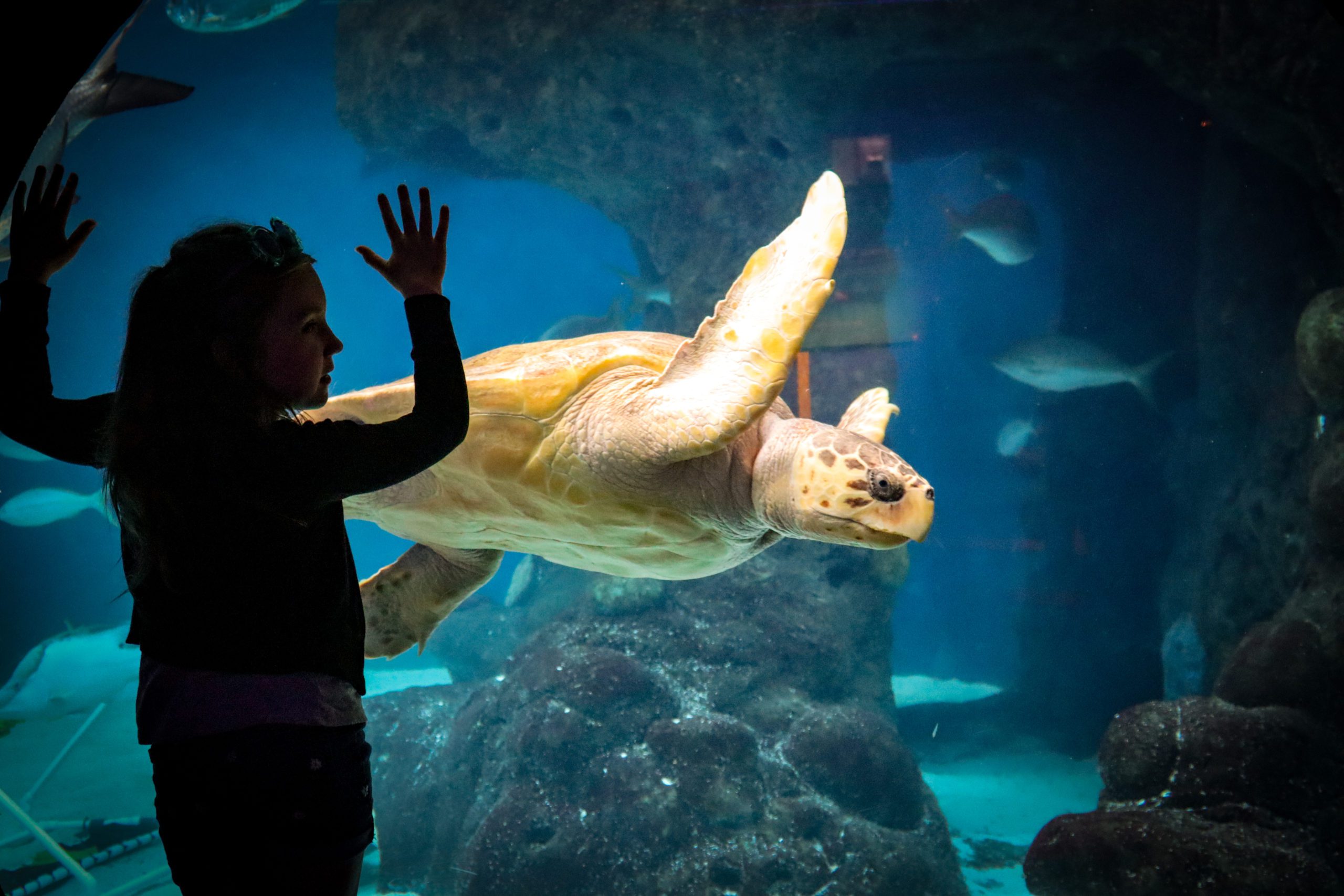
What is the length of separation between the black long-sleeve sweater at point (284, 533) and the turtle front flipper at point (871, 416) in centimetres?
152

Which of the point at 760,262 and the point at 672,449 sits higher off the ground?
the point at 760,262

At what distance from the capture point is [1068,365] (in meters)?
6.36

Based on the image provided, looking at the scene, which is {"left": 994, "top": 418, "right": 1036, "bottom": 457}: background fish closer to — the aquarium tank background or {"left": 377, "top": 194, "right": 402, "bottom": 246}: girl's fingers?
the aquarium tank background

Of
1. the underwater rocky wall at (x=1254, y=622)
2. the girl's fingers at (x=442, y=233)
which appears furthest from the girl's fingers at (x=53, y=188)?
the underwater rocky wall at (x=1254, y=622)

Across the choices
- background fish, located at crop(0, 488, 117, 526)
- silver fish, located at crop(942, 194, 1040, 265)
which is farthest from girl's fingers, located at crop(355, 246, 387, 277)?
background fish, located at crop(0, 488, 117, 526)

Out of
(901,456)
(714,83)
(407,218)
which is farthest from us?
(714,83)

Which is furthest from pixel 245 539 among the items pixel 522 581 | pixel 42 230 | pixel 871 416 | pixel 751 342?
pixel 522 581

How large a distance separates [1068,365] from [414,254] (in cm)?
680

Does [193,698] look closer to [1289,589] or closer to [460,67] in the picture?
[1289,589]

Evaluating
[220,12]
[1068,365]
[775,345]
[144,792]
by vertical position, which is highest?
[220,12]

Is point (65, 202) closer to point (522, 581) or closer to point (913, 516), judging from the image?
point (913, 516)

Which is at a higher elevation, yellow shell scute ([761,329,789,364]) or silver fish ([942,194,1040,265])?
silver fish ([942,194,1040,265])

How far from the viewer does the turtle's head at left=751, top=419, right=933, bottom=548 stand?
1.57 m

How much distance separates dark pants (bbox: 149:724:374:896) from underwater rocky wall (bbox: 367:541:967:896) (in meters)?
3.89
